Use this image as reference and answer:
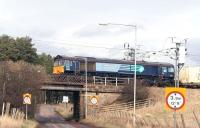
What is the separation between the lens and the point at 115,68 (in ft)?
306

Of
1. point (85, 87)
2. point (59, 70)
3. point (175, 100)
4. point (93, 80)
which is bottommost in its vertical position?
point (175, 100)

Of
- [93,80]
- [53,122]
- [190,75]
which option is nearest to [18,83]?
[53,122]

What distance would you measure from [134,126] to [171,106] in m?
28.0

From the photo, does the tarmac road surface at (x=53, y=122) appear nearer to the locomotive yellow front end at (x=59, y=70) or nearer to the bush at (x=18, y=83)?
the bush at (x=18, y=83)

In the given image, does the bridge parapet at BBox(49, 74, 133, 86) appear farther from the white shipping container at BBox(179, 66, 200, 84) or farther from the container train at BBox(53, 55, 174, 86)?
the white shipping container at BBox(179, 66, 200, 84)

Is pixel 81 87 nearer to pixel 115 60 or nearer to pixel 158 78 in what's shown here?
pixel 115 60

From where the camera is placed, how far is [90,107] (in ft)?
287

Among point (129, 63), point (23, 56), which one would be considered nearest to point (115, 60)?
point (129, 63)

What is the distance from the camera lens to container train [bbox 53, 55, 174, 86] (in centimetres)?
9000

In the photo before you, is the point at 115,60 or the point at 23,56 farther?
the point at 23,56

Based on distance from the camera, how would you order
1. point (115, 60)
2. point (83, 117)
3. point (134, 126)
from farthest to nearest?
1. point (115, 60)
2. point (83, 117)
3. point (134, 126)

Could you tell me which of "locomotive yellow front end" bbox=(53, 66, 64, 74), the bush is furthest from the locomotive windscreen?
the bush

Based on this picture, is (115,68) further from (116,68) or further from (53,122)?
(53,122)

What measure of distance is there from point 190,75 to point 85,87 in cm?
2130
